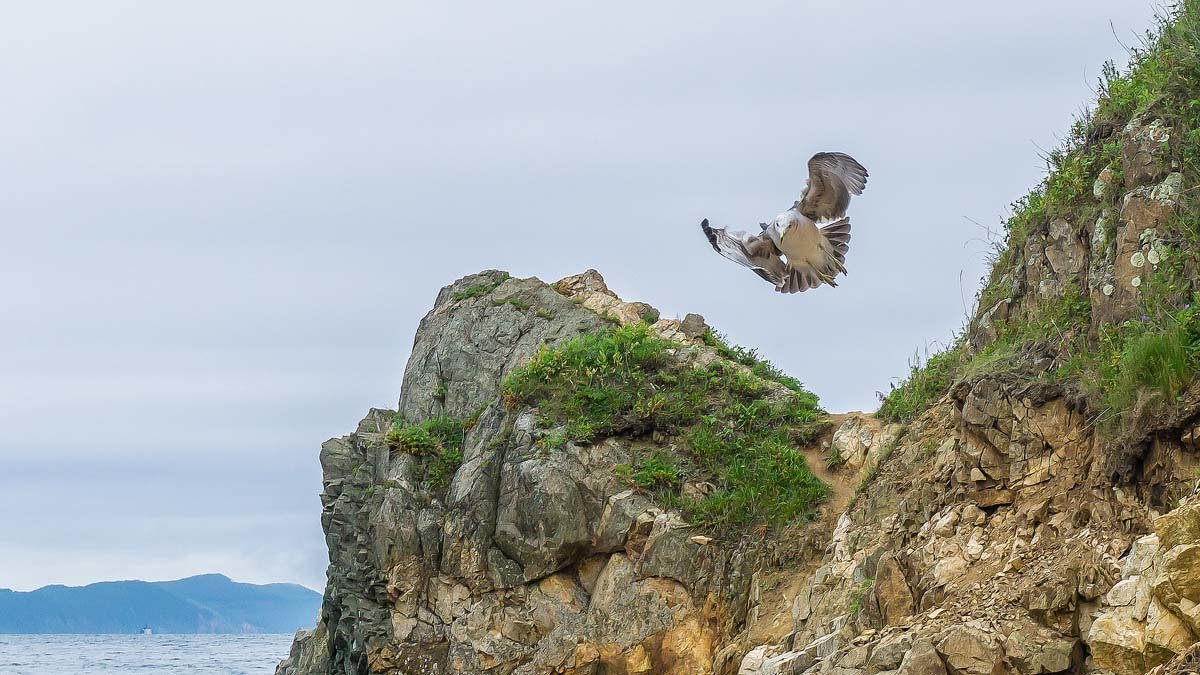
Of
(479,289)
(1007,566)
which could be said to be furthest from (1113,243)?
(479,289)

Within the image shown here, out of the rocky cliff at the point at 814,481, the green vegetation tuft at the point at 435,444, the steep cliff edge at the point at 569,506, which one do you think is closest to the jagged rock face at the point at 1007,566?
the rocky cliff at the point at 814,481

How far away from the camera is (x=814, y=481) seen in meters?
18.1

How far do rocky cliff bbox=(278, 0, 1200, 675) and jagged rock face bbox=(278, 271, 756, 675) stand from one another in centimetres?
4

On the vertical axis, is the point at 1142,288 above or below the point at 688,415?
below

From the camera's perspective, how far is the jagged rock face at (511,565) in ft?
54.1

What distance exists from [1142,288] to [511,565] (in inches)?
399

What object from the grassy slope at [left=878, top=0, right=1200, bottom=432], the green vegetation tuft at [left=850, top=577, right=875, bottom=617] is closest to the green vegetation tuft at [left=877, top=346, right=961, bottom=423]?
the grassy slope at [left=878, top=0, right=1200, bottom=432]

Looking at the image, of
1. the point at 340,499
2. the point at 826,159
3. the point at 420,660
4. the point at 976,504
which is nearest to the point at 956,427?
the point at 976,504

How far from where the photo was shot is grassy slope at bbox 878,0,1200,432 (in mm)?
10352

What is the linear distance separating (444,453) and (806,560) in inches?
264

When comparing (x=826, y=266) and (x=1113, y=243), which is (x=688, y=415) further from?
(x=1113, y=243)

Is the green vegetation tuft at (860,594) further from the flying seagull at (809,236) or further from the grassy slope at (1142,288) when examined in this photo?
the flying seagull at (809,236)

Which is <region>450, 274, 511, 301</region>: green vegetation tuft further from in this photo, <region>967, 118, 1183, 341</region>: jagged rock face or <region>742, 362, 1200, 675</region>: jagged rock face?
<region>967, 118, 1183, 341</region>: jagged rock face

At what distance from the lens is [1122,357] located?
10.7 metres
